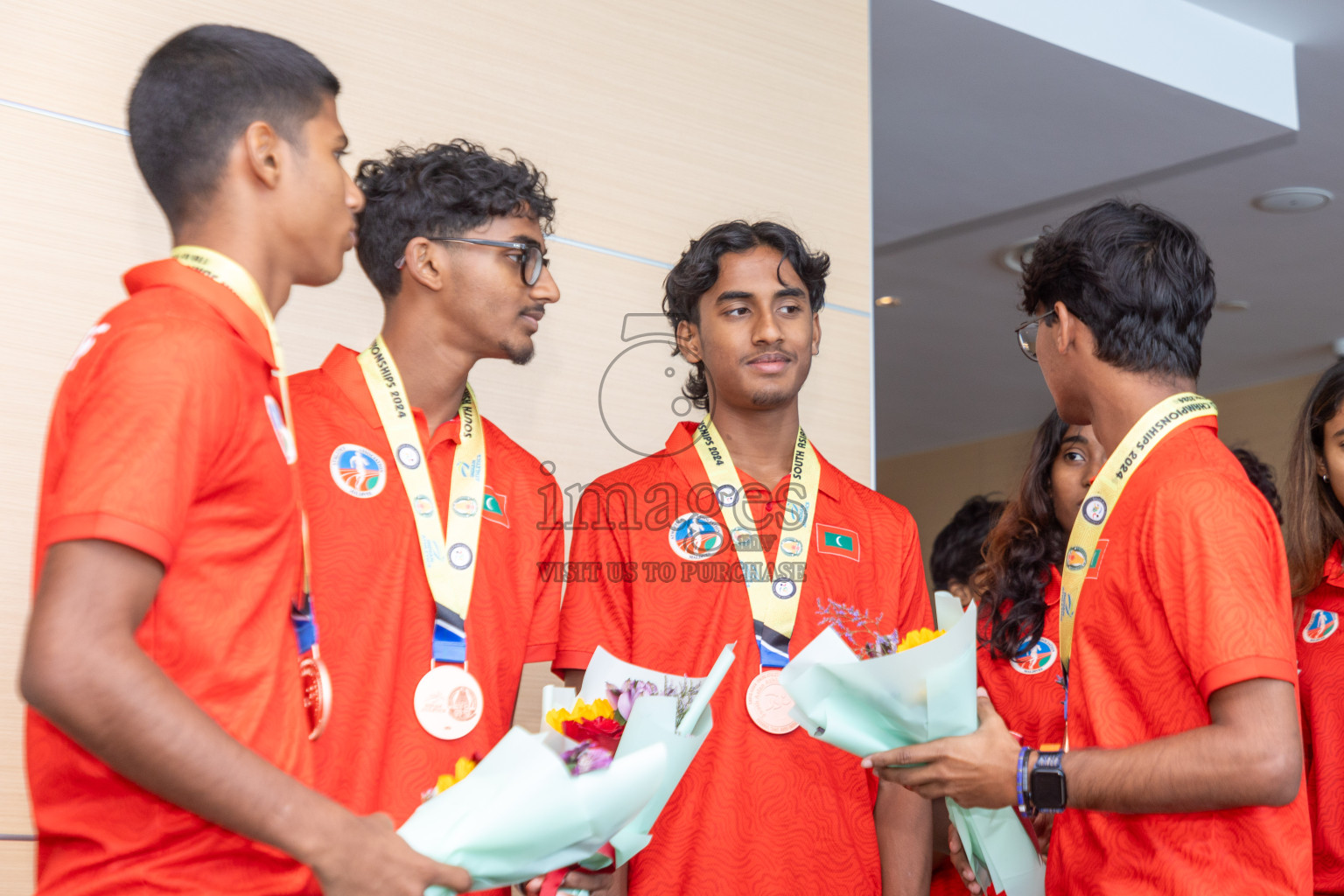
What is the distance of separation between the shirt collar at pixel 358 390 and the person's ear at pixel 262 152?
2.29ft

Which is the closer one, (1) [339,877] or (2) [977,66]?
(1) [339,877]

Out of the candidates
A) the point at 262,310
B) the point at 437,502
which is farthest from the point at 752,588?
the point at 262,310

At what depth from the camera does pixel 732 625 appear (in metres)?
2.46

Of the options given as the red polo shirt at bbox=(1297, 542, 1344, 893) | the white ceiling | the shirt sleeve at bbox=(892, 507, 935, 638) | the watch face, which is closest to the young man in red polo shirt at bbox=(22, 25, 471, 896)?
the watch face

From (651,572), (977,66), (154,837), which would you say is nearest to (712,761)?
(651,572)

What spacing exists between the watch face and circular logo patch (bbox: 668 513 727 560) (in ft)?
2.84

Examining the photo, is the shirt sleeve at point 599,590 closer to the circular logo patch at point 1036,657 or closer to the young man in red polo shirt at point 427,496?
the young man in red polo shirt at point 427,496

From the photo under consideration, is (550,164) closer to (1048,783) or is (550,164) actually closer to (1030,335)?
(1030,335)

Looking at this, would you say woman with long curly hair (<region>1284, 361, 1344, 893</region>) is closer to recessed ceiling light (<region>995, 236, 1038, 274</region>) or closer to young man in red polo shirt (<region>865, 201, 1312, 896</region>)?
young man in red polo shirt (<region>865, 201, 1312, 896</region>)

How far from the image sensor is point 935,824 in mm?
3398

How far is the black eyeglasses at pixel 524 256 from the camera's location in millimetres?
2451

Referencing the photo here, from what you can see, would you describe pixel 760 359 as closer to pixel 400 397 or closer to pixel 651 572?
pixel 651 572

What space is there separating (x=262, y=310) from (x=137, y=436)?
30 cm

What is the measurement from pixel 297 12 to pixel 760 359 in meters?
1.44
